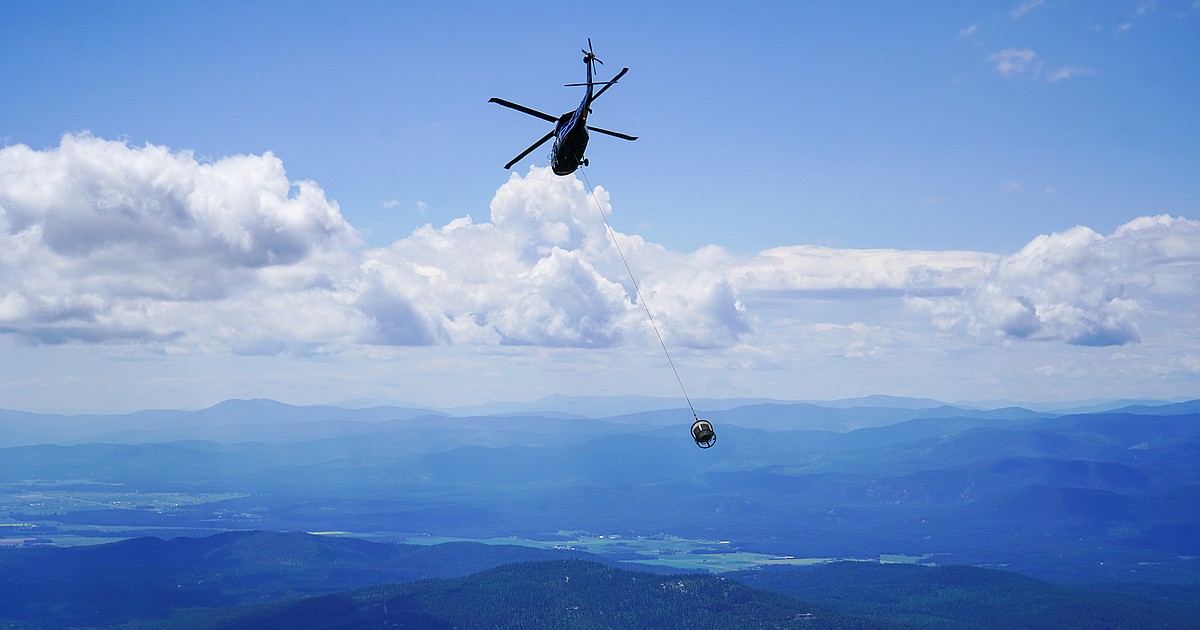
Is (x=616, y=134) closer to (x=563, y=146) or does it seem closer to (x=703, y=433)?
(x=563, y=146)

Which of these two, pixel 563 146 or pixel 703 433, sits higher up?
pixel 563 146

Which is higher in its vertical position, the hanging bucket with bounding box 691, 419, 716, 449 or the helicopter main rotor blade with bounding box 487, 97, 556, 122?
the helicopter main rotor blade with bounding box 487, 97, 556, 122

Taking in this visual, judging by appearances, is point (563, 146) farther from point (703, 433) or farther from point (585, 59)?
point (703, 433)

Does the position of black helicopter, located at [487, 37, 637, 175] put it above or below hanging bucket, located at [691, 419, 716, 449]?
above

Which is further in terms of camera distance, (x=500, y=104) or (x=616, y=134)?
(x=616, y=134)

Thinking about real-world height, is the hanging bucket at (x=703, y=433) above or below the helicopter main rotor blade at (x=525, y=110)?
below

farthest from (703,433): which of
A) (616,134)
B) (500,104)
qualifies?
(500,104)

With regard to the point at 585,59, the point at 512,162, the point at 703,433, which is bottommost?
the point at 703,433

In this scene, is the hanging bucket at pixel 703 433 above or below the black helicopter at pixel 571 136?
below

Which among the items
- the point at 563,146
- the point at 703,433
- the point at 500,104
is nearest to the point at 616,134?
the point at 563,146
